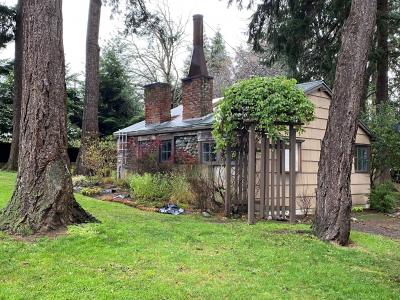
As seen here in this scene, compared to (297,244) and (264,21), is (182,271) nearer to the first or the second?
(297,244)

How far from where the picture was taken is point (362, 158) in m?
13.6

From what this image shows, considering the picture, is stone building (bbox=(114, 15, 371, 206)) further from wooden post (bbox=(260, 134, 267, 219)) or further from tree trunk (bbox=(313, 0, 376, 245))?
tree trunk (bbox=(313, 0, 376, 245))

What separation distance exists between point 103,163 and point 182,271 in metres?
11.1

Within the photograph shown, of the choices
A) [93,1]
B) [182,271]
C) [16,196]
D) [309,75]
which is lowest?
[182,271]

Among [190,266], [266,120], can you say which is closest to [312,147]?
[266,120]

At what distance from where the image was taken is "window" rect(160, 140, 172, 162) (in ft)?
44.6

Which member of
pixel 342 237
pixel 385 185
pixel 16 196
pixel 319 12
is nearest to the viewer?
pixel 16 196

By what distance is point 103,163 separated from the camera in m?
14.9

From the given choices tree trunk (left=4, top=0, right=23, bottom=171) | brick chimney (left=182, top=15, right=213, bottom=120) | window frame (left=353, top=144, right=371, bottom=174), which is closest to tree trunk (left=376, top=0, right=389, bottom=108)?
window frame (left=353, top=144, right=371, bottom=174)

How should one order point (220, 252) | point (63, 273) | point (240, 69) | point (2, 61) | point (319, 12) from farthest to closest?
1. point (240, 69)
2. point (2, 61)
3. point (319, 12)
4. point (220, 252)
5. point (63, 273)

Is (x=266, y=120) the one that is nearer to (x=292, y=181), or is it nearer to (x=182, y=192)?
(x=292, y=181)

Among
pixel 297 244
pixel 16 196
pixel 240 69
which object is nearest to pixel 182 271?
pixel 297 244

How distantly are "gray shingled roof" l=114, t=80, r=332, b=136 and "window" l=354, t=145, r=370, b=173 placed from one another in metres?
2.54

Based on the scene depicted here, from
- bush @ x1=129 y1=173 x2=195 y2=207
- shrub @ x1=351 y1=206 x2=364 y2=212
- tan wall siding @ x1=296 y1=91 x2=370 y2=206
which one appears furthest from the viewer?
shrub @ x1=351 y1=206 x2=364 y2=212
